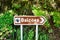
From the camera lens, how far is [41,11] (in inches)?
222

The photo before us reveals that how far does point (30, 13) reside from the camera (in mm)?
5727

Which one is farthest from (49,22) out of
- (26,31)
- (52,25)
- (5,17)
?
(5,17)

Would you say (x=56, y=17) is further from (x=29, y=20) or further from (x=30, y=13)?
(x=29, y=20)

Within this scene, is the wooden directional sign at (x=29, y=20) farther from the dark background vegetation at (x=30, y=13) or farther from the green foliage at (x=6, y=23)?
the green foliage at (x=6, y=23)

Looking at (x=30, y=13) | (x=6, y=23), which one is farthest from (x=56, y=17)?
(x=6, y=23)

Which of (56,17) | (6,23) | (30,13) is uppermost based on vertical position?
(30,13)

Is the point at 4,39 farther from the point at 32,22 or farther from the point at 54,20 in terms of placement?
the point at 54,20

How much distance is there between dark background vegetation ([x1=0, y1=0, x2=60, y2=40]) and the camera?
18.3 feet

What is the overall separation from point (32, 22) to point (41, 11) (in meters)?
0.66

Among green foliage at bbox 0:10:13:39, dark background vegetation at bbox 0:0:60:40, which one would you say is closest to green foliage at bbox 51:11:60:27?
dark background vegetation at bbox 0:0:60:40

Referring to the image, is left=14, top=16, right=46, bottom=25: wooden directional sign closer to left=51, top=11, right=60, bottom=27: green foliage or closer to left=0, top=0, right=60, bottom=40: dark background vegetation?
left=0, top=0, right=60, bottom=40: dark background vegetation

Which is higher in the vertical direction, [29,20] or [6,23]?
[29,20]

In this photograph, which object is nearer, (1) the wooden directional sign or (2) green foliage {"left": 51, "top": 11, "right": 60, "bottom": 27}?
(1) the wooden directional sign

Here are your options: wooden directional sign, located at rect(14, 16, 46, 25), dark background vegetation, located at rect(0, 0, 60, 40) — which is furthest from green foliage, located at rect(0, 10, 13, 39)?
wooden directional sign, located at rect(14, 16, 46, 25)
